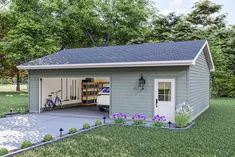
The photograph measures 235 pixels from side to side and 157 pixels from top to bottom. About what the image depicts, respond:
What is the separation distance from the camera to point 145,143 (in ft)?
26.5

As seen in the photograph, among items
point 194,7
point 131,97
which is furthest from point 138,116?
point 194,7

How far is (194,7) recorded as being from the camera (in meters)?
31.3

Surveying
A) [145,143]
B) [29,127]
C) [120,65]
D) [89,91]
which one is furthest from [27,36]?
[145,143]

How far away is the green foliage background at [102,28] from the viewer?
2747 cm

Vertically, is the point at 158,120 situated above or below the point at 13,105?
above

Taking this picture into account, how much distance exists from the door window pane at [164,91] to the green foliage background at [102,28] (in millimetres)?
13768

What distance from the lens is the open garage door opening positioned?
15.0 m

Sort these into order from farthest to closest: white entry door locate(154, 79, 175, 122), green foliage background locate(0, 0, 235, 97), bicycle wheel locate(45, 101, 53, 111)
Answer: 1. green foliage background locate(0, 0, 235, 97)
2. bicycle wheel locate(45, 101, 53, 111)
3. white entry door locate(154, 79, 175, 122)

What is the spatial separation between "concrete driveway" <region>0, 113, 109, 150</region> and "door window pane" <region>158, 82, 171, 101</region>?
3.04 meters

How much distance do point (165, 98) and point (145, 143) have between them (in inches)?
162

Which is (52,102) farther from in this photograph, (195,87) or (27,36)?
(27,36)

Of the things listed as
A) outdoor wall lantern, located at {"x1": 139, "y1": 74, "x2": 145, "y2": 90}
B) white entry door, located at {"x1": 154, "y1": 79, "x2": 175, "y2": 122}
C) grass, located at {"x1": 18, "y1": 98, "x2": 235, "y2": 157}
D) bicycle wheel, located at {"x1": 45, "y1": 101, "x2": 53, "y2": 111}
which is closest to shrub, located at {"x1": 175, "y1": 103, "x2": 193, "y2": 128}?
grass, located at {"x1": 18, "y1": 98, "x2": 235, "y2": 157}

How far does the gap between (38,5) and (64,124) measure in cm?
2321

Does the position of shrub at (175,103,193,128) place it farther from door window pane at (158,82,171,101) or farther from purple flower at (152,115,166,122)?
door window pane at (158,82,171,101)
